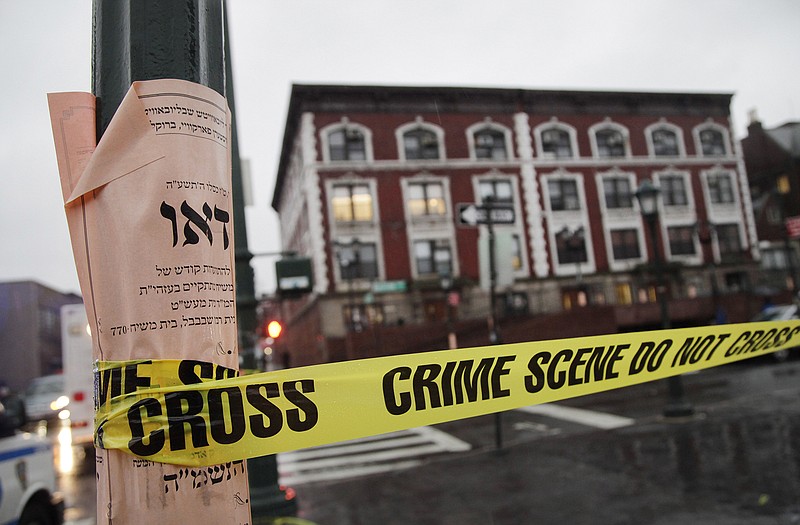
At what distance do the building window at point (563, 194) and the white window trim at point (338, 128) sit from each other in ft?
40.0

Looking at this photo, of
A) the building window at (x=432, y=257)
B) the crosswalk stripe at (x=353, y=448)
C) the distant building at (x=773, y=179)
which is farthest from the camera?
the distant building at (x=773, y=179)

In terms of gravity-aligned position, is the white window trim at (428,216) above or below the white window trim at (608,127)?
below

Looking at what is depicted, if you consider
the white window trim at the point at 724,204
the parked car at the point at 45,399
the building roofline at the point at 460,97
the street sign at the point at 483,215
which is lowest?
the parked car at the point at 45,399

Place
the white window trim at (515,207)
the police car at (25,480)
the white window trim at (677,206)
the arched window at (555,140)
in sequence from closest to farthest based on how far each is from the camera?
the police car at (25,480) < the white window trim at (515,207) < the arched window at (555,140) < the white window trim at (677,206)

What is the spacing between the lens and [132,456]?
141cm

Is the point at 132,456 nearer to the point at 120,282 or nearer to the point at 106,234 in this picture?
the point at 120,282

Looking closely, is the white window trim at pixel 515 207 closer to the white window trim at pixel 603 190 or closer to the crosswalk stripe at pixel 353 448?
the white window trim at pixel 603 190

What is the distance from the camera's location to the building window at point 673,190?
3966 centimetres

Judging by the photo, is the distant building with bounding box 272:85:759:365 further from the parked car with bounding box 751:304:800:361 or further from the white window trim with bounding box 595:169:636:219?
the parked car with bounding box 751:304:800:361

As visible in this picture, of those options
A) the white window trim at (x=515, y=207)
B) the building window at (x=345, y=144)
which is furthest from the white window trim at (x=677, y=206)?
the building window at (x=345, y=144)

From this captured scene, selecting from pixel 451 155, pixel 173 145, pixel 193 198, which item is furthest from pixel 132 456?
pixel 451 155

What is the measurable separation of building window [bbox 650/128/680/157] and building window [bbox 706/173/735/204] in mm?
3268

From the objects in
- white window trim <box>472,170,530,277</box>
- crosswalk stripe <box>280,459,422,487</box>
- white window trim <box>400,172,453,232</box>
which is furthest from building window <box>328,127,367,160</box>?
crosswalk stripe <box>280,459,422,487</box>

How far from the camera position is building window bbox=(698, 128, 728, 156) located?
41031mm
